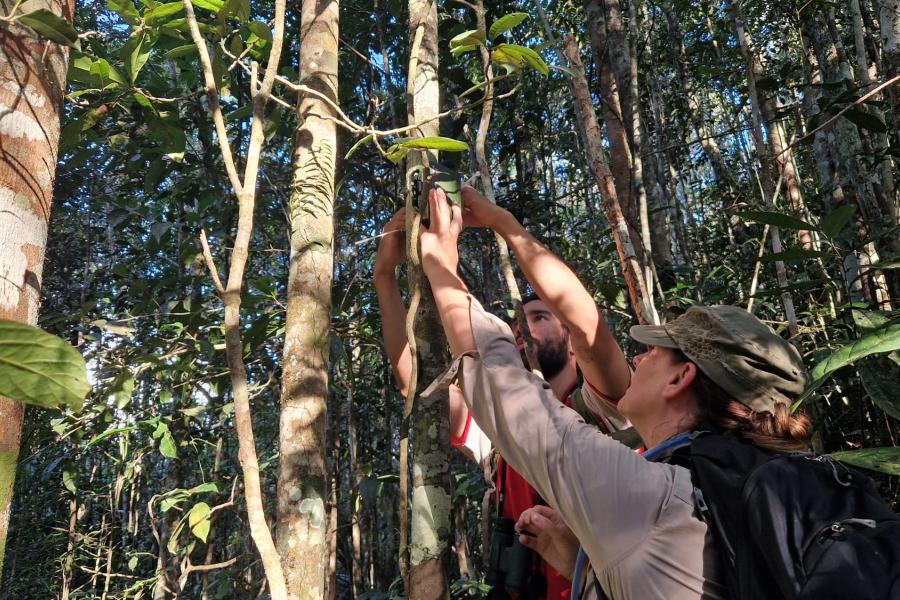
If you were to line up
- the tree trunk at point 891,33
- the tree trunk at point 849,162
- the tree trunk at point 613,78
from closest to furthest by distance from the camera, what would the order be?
1. the tree trunk at point 891,33
2. the tree trunk at point 849,162
3. the tree trunk at point 613,78

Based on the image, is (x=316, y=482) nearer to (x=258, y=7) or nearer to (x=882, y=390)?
(x=882, y=390)

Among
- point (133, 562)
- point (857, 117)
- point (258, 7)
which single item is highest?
point (258, 7)

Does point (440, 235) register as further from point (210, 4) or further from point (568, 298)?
point (210, 4)

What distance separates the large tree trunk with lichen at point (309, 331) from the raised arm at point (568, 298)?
1.36ft

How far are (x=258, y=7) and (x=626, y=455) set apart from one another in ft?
16.2

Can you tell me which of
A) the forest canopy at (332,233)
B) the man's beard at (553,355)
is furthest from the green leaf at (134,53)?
the man's beard at (553,355)

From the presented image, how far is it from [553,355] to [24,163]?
152 centimetres

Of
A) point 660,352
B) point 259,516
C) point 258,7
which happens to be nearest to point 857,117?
point 660,352

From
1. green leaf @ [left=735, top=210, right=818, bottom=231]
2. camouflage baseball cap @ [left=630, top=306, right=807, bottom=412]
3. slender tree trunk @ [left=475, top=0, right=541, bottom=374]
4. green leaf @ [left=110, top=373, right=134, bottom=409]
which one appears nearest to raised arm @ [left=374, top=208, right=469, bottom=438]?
slender tree trunk @ [left=475, top=0, right=541, bottom=374]

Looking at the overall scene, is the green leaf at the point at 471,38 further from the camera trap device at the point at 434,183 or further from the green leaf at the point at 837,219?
the green leaf at the point at 837,219

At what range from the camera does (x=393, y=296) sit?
1.84 metres

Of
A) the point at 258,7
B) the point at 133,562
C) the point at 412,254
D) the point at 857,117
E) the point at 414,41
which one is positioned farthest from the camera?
the point at 258,7

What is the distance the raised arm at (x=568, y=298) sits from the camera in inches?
57.7

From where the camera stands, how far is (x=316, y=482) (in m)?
1.57
